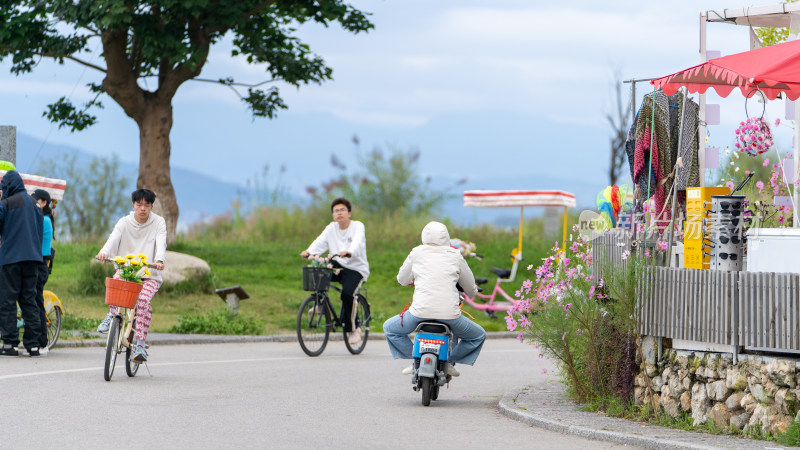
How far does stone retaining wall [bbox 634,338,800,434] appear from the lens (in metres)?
8.62

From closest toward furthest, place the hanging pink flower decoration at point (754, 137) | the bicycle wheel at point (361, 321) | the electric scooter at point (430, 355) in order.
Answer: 1. the electric scooter at point (430, 355)
2. the hanging pink flower decoration at point (754, 137)
3. the bicycle wheel at point (361, 321)

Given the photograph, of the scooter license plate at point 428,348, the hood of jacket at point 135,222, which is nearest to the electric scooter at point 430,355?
the scooter license plate at point 428,348

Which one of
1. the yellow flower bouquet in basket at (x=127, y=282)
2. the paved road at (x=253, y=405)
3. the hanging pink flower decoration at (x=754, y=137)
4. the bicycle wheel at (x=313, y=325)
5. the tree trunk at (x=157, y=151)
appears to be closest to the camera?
the paved road at (x=253, y=405)

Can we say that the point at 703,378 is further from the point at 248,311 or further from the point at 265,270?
the point at 265,270

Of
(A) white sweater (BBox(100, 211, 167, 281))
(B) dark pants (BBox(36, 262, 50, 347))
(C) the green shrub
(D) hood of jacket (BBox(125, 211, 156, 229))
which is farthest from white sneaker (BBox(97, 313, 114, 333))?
(C) the green shrub

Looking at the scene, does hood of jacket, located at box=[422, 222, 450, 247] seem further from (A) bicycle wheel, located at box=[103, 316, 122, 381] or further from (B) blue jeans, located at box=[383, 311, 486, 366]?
(A) bicycle wheel, located at box=[103, 316, 122, 381]

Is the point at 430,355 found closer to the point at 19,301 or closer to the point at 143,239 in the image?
the point at 143,239

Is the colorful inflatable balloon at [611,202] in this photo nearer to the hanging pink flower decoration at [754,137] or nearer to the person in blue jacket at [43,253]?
the hanging pink flower decoration at [754,137]

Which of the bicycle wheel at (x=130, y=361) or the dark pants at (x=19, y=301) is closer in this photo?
the bicycle wheel at (x=130, y=361)

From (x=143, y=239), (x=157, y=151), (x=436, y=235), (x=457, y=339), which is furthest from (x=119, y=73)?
(x=457, y=339)

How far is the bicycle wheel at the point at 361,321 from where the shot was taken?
1642 centimetres

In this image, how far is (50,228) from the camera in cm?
1527

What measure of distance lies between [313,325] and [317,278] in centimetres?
64

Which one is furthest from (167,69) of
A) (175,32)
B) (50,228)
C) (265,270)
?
(50,228)
